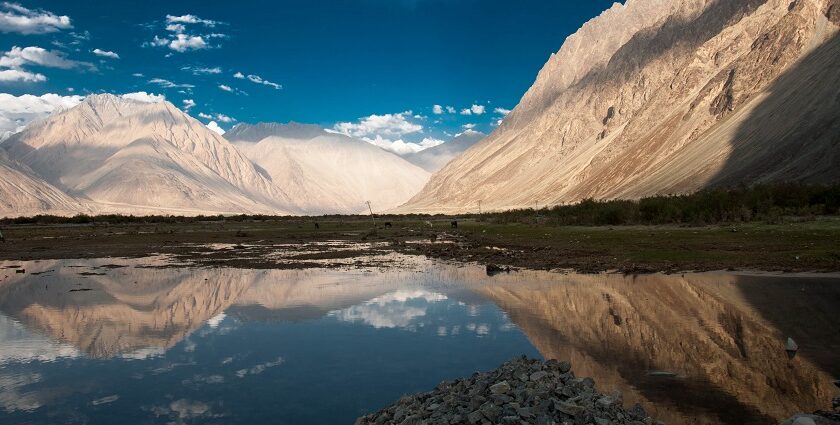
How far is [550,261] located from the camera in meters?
27.7

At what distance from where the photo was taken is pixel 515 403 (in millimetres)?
7438

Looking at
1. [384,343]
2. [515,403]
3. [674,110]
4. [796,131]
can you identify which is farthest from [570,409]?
[674,110]

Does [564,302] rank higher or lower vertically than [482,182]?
lower

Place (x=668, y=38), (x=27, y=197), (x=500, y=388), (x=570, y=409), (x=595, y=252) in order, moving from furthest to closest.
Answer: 1. (x=27, y=197)
2. (x=668, y=38)
3. (x=595, y=252)
4. (x=500, y=388)
5. (x=570, y=409)

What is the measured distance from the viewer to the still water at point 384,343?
927cm

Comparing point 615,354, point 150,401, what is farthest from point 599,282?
point 150,401

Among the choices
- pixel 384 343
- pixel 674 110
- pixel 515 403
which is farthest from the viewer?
pixel 674 110

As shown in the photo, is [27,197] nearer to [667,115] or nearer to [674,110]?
[667,115]

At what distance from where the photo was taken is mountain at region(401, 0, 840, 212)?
78.6 metres

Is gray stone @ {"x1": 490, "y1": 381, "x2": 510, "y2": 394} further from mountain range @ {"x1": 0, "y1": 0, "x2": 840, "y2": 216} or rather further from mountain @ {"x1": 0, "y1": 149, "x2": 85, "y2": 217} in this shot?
mountain @ {"x1": 0, "y1": 149, "x2": 85, "y2": 217}

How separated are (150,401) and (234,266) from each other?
2018cm

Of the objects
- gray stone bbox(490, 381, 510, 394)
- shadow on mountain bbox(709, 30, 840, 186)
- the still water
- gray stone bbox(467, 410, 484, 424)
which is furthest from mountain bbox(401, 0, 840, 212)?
gray stone bbox(467, 410, 484, 424)

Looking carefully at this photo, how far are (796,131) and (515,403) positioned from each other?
278 feet

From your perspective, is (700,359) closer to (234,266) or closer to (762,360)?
(762,360)
